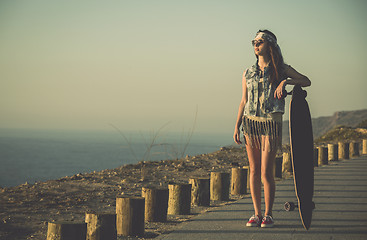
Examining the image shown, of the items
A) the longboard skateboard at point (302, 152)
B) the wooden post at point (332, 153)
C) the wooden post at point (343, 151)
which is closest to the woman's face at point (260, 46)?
the longboard skateboard at point (302, 152)

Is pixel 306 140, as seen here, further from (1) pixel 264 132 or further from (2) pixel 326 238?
(2) pixel 326 238

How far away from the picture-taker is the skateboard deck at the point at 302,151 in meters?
5.29

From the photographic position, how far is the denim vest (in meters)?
5.48

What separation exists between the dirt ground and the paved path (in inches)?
14.4

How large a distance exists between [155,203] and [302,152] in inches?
80.0

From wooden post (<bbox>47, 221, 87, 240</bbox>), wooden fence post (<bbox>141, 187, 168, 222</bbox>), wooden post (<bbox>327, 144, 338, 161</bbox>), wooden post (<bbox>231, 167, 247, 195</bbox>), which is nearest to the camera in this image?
wooden post (<bbox>47, 221, 87, 240</bbox>)

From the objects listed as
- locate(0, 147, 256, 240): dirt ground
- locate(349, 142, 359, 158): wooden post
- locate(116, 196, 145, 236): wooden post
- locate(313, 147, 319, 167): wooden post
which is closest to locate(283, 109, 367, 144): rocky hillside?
locate(349, 142, 359, 158): wooden post

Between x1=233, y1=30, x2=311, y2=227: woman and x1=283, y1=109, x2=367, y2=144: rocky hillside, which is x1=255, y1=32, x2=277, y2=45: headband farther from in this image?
x1=283, y1=109, x2=367, y2=144: rocky hillside

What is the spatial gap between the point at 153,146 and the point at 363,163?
7.84 m

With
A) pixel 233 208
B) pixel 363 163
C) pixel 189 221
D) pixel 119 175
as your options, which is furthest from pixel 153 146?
pixel 363 163

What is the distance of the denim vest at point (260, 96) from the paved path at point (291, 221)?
4.52 ft

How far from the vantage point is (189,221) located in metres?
6.30

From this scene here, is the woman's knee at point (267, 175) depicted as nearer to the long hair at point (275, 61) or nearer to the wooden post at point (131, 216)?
the long hair at point (275, 61)

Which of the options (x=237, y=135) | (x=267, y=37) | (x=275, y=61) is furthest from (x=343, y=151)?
(x=267, y=37)
